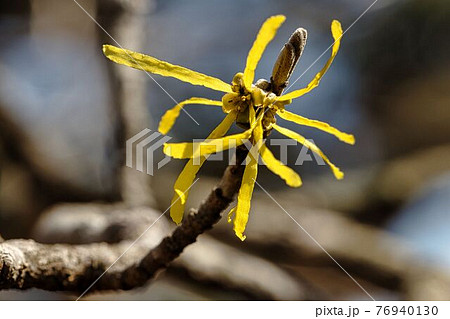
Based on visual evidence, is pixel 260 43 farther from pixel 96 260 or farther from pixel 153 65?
pixel 96 260

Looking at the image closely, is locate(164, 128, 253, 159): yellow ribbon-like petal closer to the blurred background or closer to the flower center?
the flower center

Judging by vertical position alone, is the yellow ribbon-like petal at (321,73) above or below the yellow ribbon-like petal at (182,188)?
above

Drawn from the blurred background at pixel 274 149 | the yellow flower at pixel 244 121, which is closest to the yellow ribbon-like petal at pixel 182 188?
the yellow flower at pixel 244 121

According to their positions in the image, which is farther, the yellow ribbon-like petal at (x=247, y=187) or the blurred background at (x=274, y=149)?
the blurred background at (x=274, y=149)

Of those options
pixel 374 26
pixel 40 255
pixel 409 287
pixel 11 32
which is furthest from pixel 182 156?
pixel 374 26

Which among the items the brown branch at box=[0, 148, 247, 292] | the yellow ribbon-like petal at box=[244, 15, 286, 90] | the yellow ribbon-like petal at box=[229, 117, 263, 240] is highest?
the yellow ribbon-like petal at box=[244, 15, 286, 90]

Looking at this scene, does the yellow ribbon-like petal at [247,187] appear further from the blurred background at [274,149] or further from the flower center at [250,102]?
the blurred background at [274,149]

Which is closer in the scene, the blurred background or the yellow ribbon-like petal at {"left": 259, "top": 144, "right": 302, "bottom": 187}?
the yellow ribbon-like petal at {"left": 259, "top": 144, "right": 302, "bottom": 187}

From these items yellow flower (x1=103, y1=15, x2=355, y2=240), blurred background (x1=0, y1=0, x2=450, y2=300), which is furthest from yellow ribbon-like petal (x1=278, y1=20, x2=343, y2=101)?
blurred background (x1=0, y1=0, x2=450, y2=300)

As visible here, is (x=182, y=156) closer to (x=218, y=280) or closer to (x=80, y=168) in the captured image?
(x=218, y=280)
